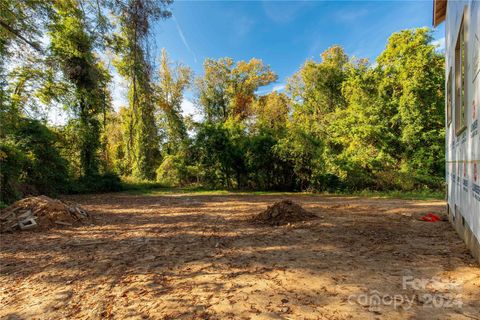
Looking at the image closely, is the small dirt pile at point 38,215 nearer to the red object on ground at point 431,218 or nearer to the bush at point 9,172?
the bush at point 9,172

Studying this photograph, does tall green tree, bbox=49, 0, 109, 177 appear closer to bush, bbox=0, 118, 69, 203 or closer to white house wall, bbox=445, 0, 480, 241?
bush, bbox=0, 118, 69, 203

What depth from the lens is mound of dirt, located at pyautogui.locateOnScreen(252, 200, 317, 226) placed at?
6.31 meters

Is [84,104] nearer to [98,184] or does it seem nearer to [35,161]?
[98,184]

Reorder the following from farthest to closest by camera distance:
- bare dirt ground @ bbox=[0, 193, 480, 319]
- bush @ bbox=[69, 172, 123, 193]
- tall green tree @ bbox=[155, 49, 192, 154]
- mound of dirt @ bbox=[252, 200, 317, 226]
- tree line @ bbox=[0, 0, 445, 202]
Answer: tall green tree @ bbox=[155, 49, 192, 154] → bush @ bbox=[69, 172, 123, 193] → tree line @ bbox=[0, 0, 445, 202] → mound of dirt @ bbox=[252, 200, 317, 226] → bare dirt ground @ bbox=[0, 193, 480, 319]

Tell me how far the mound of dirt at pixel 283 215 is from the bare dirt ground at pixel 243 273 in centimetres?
48

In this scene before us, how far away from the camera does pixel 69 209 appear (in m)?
7.10

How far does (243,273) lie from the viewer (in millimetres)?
3240

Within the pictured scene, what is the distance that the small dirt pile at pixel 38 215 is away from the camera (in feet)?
20.0

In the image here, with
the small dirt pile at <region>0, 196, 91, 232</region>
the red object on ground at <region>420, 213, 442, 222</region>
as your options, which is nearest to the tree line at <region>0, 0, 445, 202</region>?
the small dirt pile at <region>0, 196, 91, 232</region>

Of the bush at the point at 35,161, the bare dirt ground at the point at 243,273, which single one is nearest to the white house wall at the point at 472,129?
the bare dirt ground at the point at 243,273

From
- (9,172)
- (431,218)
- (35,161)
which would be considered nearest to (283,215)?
(431,218)

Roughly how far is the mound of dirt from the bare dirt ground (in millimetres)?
477

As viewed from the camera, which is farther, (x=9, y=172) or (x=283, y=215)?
(x=9, y=172)

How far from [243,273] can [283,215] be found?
3348 millimetres
